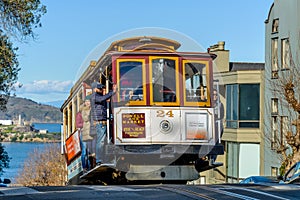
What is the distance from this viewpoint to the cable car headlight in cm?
1540

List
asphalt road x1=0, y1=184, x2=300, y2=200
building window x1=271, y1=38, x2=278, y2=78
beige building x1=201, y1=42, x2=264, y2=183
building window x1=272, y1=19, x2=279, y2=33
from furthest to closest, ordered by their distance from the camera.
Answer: beige building x1=201, y1=42, x2=264, y2=183 < building window x1=272, y1=19, x2=279, y2=33 < building window x1=271, y1=38, x2=278, y2=78 < asphalt road x1=0, y1=184, x2=300, y2=200

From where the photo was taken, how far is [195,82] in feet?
52.3

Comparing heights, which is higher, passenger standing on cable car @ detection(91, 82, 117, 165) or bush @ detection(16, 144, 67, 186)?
passenger standing on cable car @ detection(91, 82, 117, 165)

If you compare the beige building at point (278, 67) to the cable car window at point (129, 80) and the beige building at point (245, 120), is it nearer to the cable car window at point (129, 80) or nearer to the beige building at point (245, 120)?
the beige building at point (245, 120)

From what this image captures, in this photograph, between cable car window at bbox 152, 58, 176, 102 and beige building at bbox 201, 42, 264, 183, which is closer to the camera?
cable car window at bbox 152, 58, 176, 102

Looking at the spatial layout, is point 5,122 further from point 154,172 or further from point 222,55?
point 222,55

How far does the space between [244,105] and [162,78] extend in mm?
21156

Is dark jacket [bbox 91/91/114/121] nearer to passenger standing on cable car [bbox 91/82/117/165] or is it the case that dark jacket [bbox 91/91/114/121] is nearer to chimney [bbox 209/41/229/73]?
passenger standing on cable car [bbox 91/82/117/165]

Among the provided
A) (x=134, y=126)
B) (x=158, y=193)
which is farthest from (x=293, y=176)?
(x=158, y=193)

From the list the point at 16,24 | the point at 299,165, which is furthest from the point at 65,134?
the point at 299,165

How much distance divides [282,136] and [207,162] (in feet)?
55.5

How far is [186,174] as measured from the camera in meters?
16.2

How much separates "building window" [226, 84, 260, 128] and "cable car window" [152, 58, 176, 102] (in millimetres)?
20866

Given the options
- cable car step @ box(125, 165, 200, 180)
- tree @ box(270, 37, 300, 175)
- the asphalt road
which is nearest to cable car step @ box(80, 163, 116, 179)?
cable car step @ box(125, 165, 200, 180)
